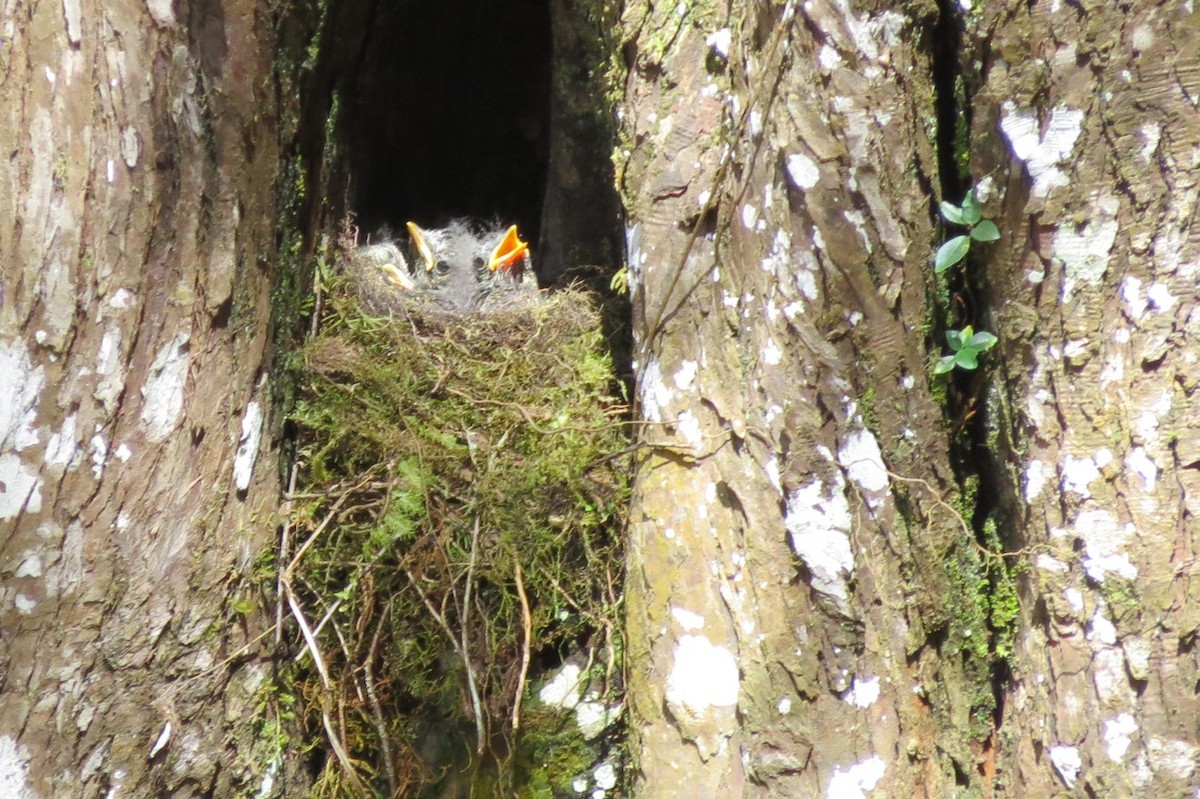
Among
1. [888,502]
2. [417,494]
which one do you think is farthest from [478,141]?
[888,502]

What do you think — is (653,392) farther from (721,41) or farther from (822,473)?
(721,41)

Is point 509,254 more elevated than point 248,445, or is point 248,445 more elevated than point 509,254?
point 509,254

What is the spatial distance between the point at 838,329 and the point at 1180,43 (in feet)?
2.27

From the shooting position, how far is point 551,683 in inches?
93.0

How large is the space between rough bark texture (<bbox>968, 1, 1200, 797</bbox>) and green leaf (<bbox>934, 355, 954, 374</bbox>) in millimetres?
112

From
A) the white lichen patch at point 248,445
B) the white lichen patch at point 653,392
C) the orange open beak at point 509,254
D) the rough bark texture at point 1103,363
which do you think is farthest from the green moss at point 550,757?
the orange open beak at point 509,254

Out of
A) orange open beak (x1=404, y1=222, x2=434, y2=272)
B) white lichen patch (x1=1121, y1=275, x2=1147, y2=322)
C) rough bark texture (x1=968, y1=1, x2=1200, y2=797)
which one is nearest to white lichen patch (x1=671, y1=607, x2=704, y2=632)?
rough bark texture (x1=968, y1=1, x2=1200, y2=797)

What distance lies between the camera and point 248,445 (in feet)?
7.05

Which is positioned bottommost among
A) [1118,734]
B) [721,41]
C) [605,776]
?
[605,776]

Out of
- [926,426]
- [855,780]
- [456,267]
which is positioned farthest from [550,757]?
[456,267]

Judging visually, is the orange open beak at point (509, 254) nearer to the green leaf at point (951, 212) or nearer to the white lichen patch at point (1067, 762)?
the green leaf at point (951, 212)

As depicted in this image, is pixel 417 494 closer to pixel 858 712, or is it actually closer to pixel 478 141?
pixel 858 712

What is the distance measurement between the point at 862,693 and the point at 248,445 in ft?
4.25

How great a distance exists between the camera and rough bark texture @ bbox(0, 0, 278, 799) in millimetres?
1814
